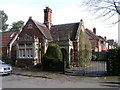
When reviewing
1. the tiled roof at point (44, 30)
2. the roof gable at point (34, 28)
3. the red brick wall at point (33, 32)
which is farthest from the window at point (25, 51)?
the tiled roof at point (44, 30)

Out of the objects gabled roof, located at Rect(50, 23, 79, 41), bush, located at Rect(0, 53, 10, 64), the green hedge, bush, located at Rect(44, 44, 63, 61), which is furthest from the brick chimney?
the green hedge

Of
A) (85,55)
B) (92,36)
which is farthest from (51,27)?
(92,36)

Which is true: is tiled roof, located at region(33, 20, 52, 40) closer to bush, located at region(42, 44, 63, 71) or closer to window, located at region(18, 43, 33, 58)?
window, located at region(18, 43, 33, 58)

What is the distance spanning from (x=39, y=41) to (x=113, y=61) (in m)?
12.8

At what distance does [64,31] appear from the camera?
26.1 meters

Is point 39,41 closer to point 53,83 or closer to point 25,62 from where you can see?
point 25,62

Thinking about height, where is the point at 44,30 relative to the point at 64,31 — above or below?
above

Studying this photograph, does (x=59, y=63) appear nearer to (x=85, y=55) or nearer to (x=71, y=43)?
(x=85, y=55)

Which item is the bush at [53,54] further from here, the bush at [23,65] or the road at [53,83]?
the road at [53,83]

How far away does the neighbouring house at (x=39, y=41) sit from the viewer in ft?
76.0

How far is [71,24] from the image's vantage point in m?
26.9

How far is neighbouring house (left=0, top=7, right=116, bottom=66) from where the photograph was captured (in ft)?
76.0

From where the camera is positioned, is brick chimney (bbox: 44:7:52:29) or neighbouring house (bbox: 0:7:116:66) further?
brick chimney (bbox: 44:7:52:29)

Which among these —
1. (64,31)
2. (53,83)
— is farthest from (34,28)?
(53,83)
